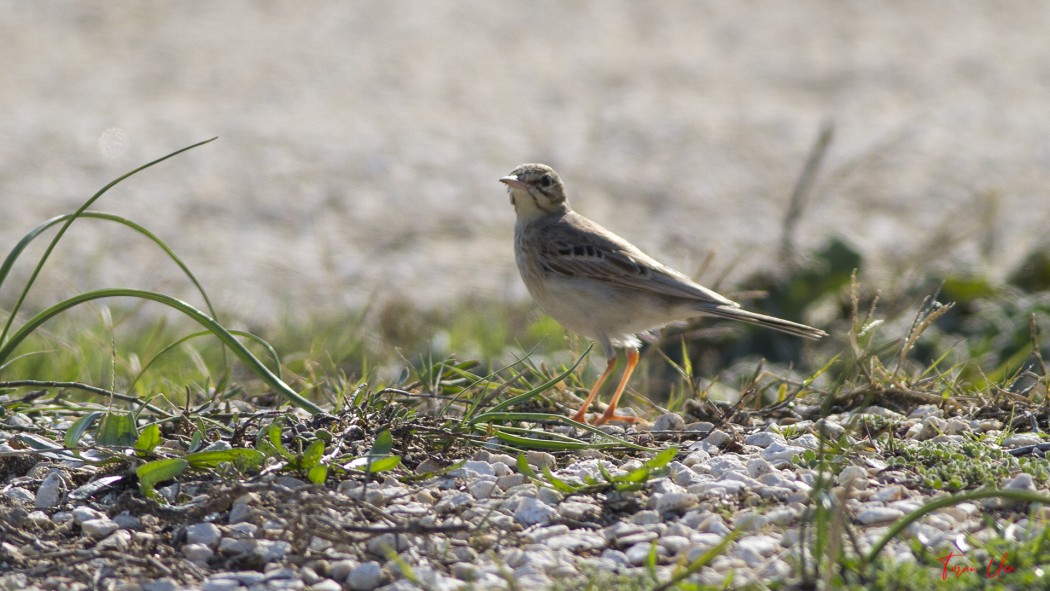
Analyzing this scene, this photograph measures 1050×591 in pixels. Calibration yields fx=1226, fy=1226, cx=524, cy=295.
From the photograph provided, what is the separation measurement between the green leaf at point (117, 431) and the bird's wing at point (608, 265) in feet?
7.42

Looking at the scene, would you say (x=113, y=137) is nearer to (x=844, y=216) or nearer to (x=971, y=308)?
(x=844, y=216)

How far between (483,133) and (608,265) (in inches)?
300

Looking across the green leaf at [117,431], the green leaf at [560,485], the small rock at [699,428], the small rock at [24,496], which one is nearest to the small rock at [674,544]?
the green leaf at [560,485]

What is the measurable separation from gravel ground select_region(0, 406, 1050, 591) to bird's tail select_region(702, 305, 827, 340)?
1031 mm

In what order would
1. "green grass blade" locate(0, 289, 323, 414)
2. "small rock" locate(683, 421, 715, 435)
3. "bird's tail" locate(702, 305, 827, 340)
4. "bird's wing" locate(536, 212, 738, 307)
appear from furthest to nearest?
"bird's wing" locate(536, 212, 738, 307) → "bird's tail" locate(702, 305, 827, 340) → "small rock" locate(683, 421, 715, 435) → "green grass blade" locate(0, 289, 323, 414)

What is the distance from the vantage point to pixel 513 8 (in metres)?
17.3

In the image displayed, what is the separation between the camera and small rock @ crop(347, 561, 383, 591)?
10.3 feet

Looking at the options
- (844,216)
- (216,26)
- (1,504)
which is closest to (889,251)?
(844,216)

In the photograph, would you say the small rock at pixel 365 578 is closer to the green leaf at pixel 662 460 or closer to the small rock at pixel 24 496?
the green leaf at pixel 662 460

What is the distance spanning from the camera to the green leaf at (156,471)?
359cm

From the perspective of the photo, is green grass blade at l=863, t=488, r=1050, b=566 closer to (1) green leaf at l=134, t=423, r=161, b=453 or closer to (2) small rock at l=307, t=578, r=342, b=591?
(2) small rock at l=307, t=578, r=342, b=591

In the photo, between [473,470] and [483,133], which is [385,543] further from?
[483,133]

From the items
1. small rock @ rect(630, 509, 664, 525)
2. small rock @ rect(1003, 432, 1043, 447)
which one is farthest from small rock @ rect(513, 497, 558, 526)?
small rock @ rect(1003, 432, 1043, 447)
